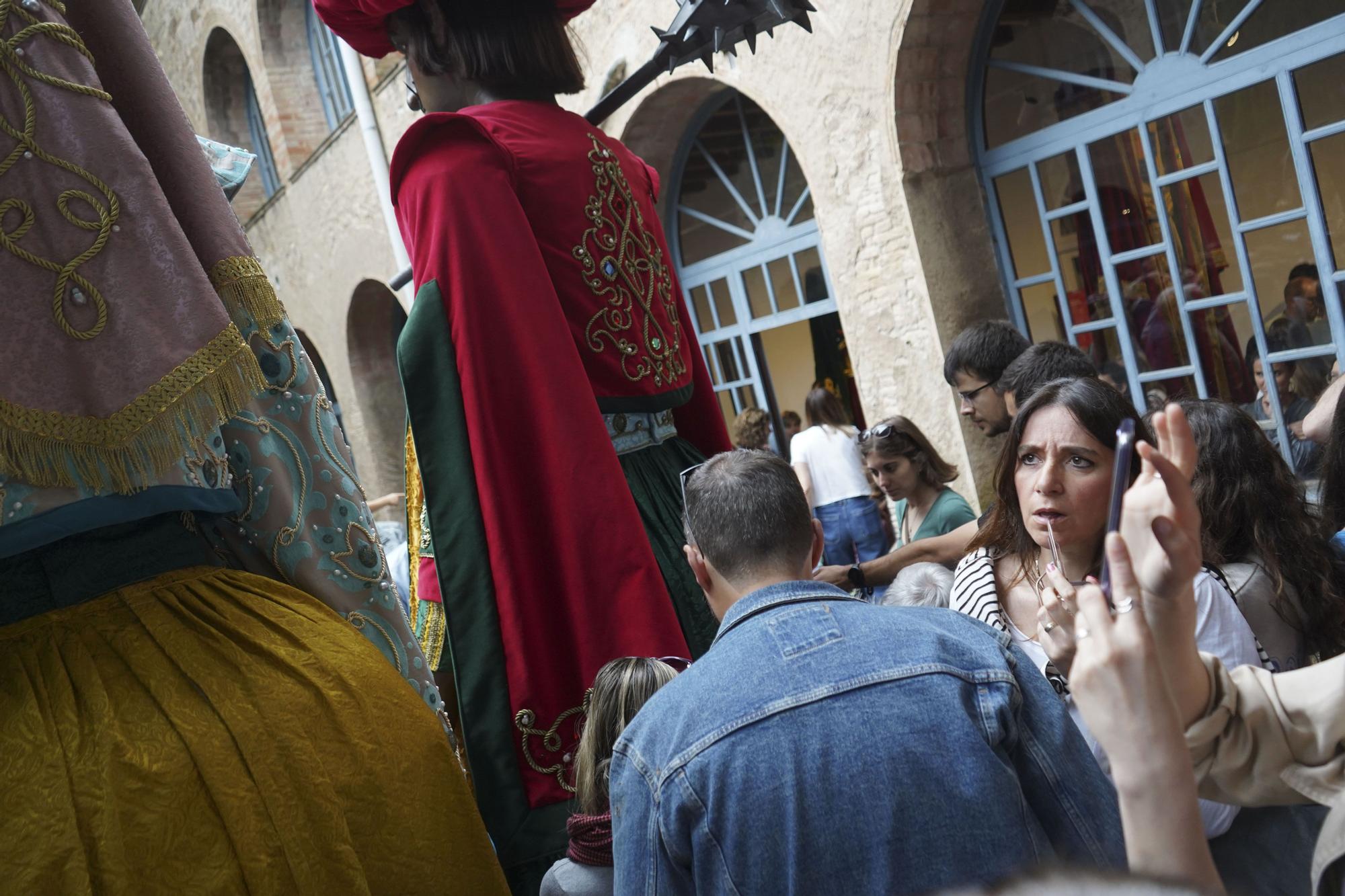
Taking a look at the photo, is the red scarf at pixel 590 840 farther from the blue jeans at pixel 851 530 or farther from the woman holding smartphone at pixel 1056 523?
the blue jeans at pixel 851 530

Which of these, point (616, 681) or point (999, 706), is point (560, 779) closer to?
point (616, 681)

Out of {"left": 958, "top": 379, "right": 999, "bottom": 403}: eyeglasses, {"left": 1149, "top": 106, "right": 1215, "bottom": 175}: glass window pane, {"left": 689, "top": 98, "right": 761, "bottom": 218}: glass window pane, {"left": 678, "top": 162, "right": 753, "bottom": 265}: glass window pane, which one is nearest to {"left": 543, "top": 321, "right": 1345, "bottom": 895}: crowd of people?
{"left": 958, "top": 379, "right": 999, "bottom": 403}: eyeglasses

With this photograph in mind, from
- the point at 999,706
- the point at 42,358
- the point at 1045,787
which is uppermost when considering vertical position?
the point at 42,358

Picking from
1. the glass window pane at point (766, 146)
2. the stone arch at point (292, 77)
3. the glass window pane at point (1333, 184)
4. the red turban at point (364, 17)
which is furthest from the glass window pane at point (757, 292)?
the stone arch at point (292, 77)

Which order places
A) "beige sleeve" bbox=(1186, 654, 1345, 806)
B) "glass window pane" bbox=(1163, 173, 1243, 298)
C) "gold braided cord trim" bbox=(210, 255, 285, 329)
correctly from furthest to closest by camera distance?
"glass window pane" bbox=(1163, 173, 1243, 298) → "gold braided cord trim" bbox=(210, 255, 285, 329) → "beige sleeve" bbox=(1186, 654, 1345, 806)

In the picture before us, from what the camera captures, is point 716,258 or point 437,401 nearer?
point 437,401

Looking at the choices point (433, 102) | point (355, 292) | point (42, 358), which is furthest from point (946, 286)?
point (355, 292)

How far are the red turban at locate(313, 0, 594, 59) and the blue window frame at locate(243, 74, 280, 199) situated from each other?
11.2m

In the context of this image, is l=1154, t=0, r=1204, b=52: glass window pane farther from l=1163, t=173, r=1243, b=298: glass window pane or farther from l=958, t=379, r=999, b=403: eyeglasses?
l=958, t=379, r=999, b=403: eyeglasses

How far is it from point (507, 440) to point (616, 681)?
0.39 m

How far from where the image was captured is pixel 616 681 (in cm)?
157

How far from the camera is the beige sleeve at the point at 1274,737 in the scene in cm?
101

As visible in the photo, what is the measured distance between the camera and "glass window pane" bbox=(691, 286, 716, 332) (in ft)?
24.9

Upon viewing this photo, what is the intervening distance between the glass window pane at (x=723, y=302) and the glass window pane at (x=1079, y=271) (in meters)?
2.65
